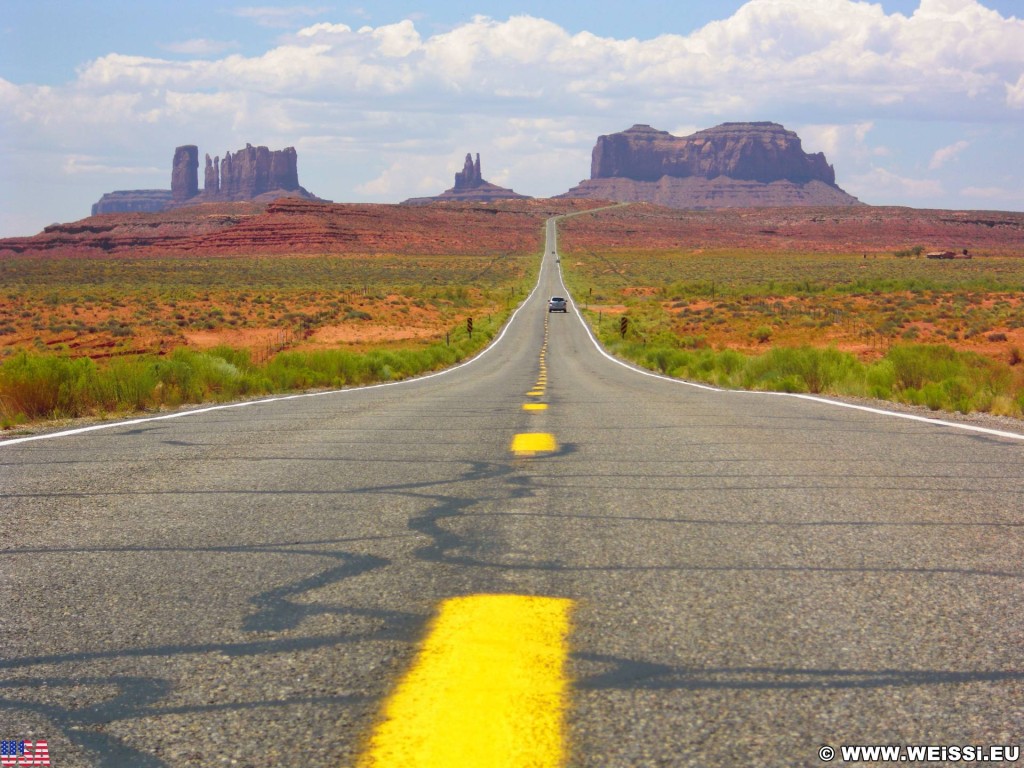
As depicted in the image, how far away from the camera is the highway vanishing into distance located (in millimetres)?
2830

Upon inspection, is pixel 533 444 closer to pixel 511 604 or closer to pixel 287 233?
pixel 511 604

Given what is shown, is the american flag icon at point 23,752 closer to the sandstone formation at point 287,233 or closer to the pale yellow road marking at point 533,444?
the pale yellow road marking at point 533,444

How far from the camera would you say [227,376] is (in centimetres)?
1738

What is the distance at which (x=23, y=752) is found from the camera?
2.69m

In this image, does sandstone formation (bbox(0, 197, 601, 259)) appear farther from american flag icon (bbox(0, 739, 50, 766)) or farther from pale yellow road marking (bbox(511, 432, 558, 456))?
american flag icon (bbox(0, 739, 50, 766))


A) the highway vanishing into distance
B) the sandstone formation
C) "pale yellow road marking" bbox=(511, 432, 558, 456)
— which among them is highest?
the sandstone formation

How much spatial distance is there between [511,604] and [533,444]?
4.56 m

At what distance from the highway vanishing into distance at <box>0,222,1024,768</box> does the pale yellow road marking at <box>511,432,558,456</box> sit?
281 millimetres

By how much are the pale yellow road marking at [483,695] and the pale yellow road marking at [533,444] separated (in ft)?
13.6

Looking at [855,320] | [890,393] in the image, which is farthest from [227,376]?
[855,320]

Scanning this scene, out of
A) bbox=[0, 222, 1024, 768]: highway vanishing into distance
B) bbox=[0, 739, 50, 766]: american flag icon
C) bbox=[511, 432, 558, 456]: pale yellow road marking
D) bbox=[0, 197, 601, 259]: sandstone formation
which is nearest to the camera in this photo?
bbox=[0, 739, 50, 766]: american flag icon

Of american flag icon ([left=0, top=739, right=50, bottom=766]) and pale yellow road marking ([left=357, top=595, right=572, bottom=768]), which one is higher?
pale yellow road marking ([left=357, top=595, right=572, bottom=768])

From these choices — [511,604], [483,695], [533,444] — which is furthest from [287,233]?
[483,695]

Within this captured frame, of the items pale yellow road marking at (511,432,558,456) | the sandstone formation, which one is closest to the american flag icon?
pale yellow road marking at (511,432,558,456)
